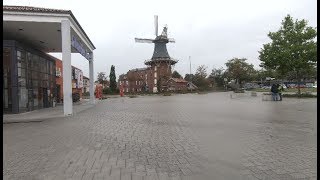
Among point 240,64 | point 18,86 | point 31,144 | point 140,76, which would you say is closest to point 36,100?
point 18,86

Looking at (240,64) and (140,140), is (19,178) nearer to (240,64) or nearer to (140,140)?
(140,140)

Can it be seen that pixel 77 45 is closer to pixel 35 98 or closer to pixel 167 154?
pixel 35 98

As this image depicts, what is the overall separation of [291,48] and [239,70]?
2156 inches

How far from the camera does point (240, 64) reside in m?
90.6

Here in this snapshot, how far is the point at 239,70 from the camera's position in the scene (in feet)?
289

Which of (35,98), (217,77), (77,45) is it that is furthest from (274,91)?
(217,77)

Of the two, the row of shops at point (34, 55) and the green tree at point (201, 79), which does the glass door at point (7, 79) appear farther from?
the green tree at point (201, 79)

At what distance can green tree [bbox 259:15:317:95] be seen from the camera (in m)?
33.4

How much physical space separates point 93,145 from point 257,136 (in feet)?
15.7

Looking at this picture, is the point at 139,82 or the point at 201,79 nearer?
the point at 201,79

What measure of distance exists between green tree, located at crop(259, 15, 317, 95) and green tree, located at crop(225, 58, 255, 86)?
172 ft

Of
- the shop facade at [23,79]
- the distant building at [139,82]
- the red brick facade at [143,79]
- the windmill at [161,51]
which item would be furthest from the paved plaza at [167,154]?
the distant building at [139,82]

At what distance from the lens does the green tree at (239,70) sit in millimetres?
88562

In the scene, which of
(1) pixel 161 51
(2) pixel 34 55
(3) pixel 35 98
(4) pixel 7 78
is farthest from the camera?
(1) pixel 161 51
